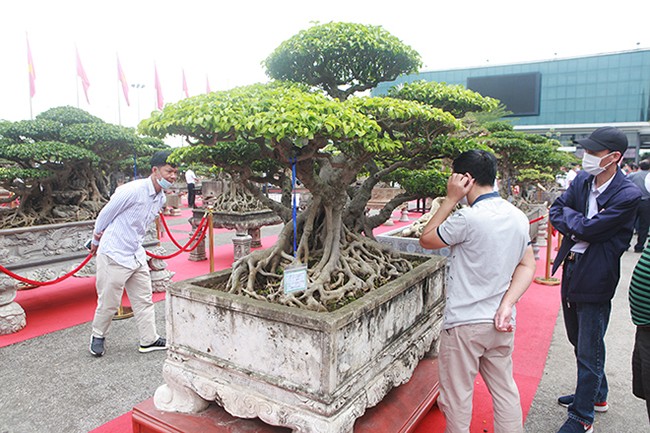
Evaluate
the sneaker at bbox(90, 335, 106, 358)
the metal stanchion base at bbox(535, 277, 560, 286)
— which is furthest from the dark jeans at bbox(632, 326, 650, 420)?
the metal stanchion base at bbox(535, 277, 560, 286)

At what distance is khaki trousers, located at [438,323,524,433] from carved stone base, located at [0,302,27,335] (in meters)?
4.01

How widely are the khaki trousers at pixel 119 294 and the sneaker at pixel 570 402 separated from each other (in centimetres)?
318

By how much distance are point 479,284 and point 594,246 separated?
2.90ft

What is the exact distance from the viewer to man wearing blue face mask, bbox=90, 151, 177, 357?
331 cm

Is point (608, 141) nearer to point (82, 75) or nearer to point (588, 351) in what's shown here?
point (588, 351)

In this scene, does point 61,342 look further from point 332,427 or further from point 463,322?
point 463,322

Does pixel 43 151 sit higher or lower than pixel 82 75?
lower

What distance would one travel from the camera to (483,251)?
75.0 inches

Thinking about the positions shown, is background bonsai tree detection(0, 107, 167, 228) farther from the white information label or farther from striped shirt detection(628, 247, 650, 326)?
striped shirt detection(628, 247, 650, 326)

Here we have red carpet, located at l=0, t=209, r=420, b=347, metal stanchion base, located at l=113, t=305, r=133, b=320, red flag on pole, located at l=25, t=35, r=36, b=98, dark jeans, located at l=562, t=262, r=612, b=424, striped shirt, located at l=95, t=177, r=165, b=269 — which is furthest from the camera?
red flag on pole, located at l=25, t=35, r=36, b=98

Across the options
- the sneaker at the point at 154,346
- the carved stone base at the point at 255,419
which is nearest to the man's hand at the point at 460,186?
the carved stone base at the point at 255,419

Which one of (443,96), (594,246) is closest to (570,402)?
(594,246)

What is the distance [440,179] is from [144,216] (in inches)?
103

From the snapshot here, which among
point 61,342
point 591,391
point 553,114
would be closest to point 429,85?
point 591,391
